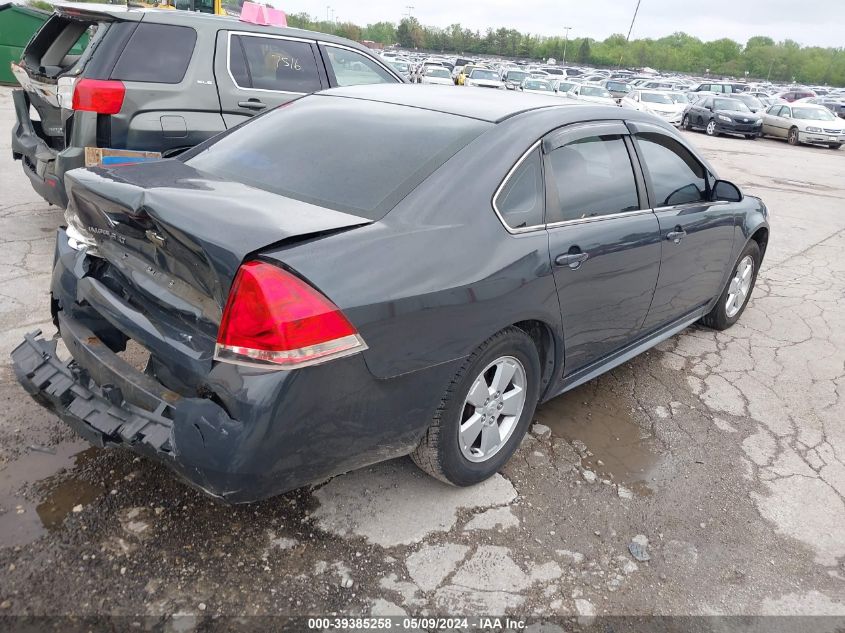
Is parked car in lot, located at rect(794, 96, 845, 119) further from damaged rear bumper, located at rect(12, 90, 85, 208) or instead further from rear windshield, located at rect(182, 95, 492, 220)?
rear windshield, located at rect(182, 95, 492, 220)

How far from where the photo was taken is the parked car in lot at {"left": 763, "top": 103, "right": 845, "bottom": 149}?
72.3 feet

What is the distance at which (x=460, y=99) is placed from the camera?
319cm

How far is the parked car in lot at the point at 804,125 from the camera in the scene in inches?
867

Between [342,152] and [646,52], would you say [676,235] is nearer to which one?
[342,152]

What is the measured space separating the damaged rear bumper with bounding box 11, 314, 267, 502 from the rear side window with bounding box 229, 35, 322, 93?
3565 millimetres

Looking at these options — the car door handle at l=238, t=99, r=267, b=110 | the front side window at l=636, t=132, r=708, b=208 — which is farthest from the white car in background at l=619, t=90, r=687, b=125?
the front side window at l=636, t=132, r=708, b=208

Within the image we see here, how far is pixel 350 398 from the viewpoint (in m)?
2.16

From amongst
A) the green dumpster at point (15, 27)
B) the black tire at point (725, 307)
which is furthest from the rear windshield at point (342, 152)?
the green dumpster at point (15, 27)

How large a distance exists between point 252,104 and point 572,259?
3.74 m

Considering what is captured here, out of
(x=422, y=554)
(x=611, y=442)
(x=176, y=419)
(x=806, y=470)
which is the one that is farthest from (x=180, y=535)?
(x=806, y=470)

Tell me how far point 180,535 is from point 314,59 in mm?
4927

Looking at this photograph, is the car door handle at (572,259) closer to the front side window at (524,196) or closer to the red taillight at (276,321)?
the front side window at (524,196)

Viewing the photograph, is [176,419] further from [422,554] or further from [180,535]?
[422,554]

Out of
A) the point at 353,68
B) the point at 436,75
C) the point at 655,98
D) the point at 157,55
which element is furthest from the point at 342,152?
the point at 436,75
